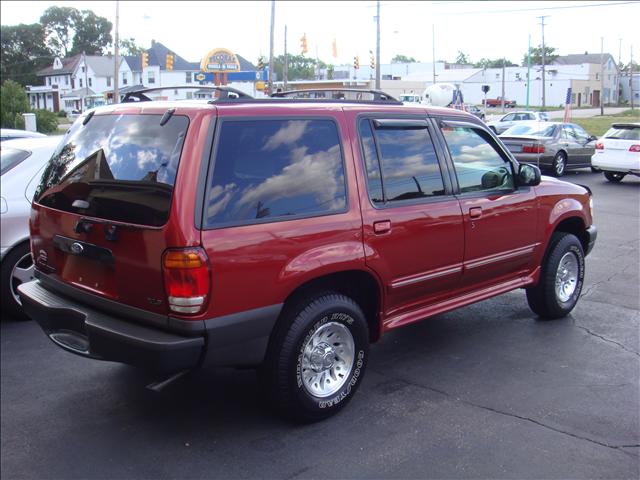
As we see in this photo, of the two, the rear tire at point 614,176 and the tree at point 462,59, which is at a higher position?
the tree at point 462,59

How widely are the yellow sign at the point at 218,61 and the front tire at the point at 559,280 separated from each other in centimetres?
3662

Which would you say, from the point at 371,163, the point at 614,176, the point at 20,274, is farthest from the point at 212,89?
the point at 614,176

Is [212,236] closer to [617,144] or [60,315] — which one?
[60,315]

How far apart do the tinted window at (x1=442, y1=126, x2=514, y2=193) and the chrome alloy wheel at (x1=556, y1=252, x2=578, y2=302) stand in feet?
3.76

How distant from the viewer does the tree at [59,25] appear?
88.9 metres

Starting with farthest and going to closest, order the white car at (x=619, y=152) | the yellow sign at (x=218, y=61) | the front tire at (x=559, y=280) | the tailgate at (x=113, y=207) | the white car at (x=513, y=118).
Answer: the yellow sign at (x=218, y=61) < the white car at (x=513, y=118) < the white car at (x=619, y=152) < the front tire at (x=559, y=280) < the tailgate at (x=113, y=207)

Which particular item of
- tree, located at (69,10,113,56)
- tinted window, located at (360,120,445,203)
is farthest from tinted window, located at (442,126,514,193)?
tree, located at (69,10,113,56)

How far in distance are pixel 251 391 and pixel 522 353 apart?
2.16 metres

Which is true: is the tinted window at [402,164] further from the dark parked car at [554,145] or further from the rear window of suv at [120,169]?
the dark parked car at [554,145]

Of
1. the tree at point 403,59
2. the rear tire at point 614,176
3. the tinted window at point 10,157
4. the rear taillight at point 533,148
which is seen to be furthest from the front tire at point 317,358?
the tree at point 403,59

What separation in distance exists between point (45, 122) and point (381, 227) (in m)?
30.0

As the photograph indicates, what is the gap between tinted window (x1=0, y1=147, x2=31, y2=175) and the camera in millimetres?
6293

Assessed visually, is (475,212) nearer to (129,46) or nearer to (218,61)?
(218,61)

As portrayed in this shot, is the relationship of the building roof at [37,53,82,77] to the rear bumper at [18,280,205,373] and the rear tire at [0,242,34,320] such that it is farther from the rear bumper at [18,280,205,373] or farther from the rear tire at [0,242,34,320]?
the rear bumper at [18,280,205,373]
